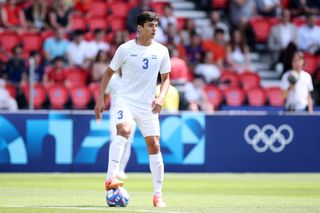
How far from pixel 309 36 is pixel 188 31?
3.60 m

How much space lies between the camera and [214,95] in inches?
1002

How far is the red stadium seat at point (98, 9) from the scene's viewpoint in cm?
2708

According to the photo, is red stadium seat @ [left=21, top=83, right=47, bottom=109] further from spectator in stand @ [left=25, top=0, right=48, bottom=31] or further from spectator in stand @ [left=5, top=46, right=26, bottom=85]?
spectator in stand @ [left=25, top=0, right=48, bottom=31]

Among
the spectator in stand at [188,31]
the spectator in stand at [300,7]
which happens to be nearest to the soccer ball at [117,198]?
the spectator in stand at [188,31]

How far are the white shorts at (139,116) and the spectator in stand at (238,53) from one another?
15016mm

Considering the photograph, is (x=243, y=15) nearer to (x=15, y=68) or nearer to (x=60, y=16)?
(x=60, y=16)

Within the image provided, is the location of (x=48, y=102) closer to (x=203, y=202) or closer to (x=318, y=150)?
(x=318, y=150)

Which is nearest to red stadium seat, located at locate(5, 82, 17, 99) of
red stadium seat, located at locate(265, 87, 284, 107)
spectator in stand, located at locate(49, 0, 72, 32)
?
spectator in stand, located at locate(49, 0, 72, 32)

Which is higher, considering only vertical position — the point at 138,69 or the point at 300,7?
the point at 138,69

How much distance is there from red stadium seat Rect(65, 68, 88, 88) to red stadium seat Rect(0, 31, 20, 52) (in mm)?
1514

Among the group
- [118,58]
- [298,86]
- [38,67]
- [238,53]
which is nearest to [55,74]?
[38,67]

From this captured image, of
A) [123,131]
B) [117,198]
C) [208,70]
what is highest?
[123,131]

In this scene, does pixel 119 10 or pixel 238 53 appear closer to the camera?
pixel 119 10

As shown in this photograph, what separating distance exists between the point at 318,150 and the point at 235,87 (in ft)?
14.5
